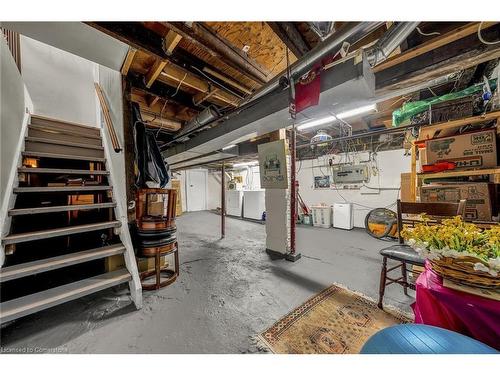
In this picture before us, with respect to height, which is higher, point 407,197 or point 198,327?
point 407,197

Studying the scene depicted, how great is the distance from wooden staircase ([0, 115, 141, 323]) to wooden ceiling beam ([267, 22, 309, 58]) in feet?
8.14

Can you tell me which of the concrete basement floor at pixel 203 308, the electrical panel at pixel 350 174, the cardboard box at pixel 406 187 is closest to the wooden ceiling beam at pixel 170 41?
the concrete basement floor at pixel 203 308

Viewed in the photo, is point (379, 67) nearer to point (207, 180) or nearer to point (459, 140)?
point (459, 140)

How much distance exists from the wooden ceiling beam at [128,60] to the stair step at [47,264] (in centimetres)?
216

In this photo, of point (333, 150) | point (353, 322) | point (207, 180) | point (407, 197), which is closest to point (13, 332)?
point (353, 322)

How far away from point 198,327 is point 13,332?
1.54 metres

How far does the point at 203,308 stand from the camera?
1906mm

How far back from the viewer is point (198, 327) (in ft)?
5.33

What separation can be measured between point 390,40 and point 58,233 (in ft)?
10.7

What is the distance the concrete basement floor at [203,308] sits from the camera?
146 cm
